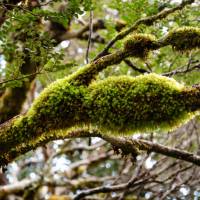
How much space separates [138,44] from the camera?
2.37 metres

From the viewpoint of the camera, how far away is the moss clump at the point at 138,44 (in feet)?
7.74

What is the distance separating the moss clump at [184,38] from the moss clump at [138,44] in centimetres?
11

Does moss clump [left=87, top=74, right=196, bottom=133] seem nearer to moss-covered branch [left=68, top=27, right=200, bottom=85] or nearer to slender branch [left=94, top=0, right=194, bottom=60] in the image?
moss-covered branch [left=68, top=27, right=200, bottom=85]

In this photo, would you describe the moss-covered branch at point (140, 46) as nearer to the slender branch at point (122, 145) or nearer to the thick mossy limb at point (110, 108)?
the thick mossy limb at point (110, 108)

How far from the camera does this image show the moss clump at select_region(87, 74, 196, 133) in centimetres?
214

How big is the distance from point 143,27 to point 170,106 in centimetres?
146

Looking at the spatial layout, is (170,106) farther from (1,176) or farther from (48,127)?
(1,176)

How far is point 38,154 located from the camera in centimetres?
1194

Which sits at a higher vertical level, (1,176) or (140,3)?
(140,3)

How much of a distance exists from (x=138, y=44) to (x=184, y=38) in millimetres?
278

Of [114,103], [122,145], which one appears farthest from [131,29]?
[114,103]

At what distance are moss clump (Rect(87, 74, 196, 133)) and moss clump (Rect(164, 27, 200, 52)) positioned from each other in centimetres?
26

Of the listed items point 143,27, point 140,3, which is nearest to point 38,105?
point 143,27

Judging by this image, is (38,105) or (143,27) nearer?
(38,105)
